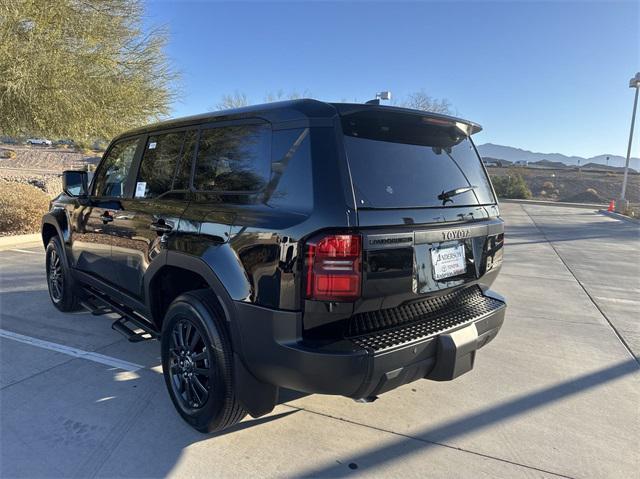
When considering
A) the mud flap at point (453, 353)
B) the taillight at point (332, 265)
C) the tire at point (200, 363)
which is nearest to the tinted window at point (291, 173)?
the taillight at point (332, 265)

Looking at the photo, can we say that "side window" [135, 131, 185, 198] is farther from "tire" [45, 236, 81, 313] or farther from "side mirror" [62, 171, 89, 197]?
"tire" [45, 236, 81, 313]

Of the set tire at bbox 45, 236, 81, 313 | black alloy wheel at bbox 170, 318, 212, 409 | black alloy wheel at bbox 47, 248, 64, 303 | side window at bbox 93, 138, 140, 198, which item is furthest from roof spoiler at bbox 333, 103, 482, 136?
black alloy wheel at bbox 47, 248, 64, 303

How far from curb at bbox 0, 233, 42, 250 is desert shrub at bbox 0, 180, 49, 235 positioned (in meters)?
0.67

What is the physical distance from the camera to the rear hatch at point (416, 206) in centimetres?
219

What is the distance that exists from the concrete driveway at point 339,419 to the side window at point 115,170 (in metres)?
1.41

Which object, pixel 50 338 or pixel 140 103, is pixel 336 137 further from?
pixel 140 103

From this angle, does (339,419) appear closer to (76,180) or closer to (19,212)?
(76,180)

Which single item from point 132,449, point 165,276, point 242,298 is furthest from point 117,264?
point 242,298

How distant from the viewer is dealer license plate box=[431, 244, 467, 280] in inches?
96.6

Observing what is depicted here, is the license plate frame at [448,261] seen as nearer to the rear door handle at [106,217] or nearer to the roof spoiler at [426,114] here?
the roof spoiler at [426,114]

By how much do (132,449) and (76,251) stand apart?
2.47m

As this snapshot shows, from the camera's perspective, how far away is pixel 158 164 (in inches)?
131

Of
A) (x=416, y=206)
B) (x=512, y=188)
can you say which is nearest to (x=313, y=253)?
(x=416, y=206)

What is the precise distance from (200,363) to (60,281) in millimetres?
3006
